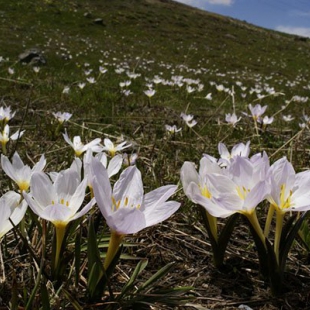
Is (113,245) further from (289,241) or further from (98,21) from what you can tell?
(98,21)

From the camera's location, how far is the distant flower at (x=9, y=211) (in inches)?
40.5

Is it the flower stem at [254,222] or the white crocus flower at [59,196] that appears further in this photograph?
the flower stem at [254,222]

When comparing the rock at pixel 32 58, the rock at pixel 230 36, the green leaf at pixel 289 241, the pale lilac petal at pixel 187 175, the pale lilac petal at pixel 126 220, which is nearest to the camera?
the pale lilac petal at pixel 126 220

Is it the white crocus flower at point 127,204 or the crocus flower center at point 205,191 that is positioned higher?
the white crocus flower at point 127,204

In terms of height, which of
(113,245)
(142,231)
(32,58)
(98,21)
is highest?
(98,21)

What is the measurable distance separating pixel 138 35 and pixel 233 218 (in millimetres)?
25502

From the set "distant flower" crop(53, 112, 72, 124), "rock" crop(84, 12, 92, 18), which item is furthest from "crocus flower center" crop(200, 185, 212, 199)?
"rock" crop(84, 12, 92, 18)

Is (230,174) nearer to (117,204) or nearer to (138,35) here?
(117,204)

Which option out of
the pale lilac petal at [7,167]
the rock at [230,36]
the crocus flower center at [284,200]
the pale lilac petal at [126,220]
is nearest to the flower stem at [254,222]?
the crocus flower center at [284,200]

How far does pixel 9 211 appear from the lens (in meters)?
1.03

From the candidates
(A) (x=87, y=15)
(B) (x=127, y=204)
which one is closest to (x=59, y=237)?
(B) (x=127, y=204)

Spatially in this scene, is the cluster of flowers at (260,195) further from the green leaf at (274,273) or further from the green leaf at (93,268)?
the green leaf at (93,268)

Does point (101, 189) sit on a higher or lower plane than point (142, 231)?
higher

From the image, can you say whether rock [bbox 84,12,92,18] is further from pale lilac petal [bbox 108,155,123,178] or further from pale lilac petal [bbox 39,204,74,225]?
pale lilac petal [bbox 39,204,74,225]
